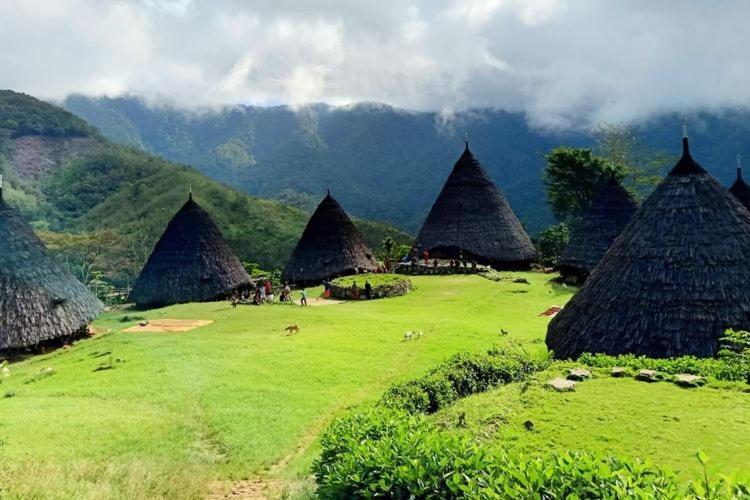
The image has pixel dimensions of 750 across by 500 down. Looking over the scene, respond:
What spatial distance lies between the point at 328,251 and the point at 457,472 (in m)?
31.0

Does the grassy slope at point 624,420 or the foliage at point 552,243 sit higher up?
the foliage at point 552,243

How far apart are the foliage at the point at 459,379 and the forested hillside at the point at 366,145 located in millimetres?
72293

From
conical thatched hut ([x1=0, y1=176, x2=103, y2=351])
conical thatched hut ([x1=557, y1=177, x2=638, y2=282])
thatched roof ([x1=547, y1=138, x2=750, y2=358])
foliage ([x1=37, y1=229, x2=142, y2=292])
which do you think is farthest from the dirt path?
foliage ([x1=37, y1=229, x2=142, y2=292])

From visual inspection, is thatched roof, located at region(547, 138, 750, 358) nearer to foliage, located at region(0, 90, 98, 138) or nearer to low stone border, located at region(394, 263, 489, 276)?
low stone border, located at region(394, 263, 489, 276)

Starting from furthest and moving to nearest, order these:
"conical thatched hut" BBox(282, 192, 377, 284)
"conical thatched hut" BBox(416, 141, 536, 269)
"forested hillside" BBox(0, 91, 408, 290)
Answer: "forested hillside" BBox(0, 91, 408, 290), "conical thatched hut" BBox(416, 141, 536, 269), "conical thatched hut" BBox(282, 192, 377, 284)

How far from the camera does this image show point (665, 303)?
43.4 feet

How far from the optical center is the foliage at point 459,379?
10.5 m

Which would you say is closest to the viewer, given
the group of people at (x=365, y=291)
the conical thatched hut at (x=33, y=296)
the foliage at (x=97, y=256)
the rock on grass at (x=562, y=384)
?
the rock on grass at (x=562, y=384)

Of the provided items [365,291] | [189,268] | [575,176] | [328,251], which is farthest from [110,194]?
[365,291]

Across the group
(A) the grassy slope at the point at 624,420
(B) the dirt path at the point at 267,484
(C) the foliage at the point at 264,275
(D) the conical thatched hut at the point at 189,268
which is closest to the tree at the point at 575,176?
(C) the foliage at the point at 264,275

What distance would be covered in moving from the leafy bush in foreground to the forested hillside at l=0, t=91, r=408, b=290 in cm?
5031

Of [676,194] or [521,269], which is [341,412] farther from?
[521,269]

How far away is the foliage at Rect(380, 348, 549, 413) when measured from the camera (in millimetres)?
10516

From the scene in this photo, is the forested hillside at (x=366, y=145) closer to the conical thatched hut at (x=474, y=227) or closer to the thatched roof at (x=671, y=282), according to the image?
the conical thatched hut at (x=474, y=227)
